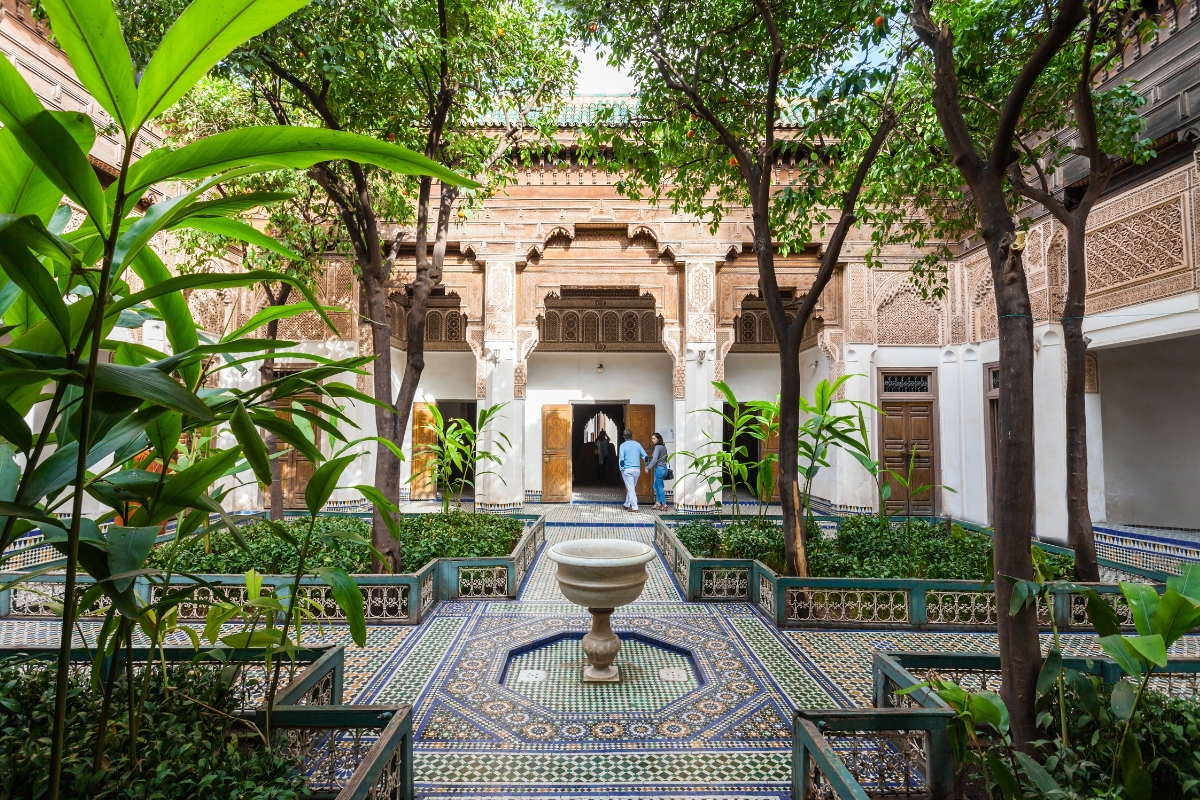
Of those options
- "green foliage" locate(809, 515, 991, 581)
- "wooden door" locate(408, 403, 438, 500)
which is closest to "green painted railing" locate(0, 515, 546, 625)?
"green foliage" locate(809, 515, 991, 581)

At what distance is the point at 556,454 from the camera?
8.52 metres

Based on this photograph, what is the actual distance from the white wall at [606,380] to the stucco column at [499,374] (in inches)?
53.4

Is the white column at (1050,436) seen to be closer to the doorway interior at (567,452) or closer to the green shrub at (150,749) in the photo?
the doorway interior at (567,452)

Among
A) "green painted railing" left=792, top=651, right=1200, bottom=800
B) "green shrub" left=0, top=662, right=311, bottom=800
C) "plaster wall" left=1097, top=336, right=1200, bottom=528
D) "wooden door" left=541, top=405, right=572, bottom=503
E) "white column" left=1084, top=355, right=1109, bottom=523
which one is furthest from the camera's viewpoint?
"wooden door" left=541, top=405, right=572, bottom=503

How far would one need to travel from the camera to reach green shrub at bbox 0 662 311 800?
1147 millimetres

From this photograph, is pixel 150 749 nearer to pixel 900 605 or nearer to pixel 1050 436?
pixel 900 605

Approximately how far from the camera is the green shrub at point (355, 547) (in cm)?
373

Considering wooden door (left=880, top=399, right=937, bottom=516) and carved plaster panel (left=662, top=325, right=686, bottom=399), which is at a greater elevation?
carved plaster panel (left=662, top=325, right=686, bottom=399)

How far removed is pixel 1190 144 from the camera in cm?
455

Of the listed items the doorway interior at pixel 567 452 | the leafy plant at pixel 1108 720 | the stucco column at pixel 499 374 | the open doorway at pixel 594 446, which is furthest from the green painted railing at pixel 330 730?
the open doorway at pixel 594 446

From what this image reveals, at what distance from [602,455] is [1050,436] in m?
6.21

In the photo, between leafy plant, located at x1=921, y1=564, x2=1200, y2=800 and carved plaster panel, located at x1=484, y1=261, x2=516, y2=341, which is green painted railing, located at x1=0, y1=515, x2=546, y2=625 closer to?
leafy plant, located at x1=921, y1=564, x2=1200, y2=800

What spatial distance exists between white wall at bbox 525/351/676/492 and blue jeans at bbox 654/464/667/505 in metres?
1.19

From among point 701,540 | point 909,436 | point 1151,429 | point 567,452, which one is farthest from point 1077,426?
point 567,452
